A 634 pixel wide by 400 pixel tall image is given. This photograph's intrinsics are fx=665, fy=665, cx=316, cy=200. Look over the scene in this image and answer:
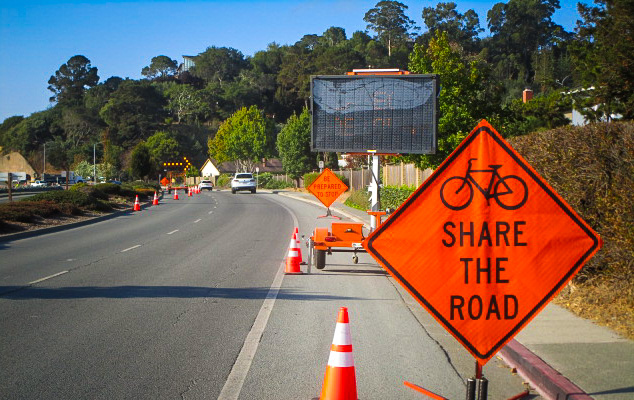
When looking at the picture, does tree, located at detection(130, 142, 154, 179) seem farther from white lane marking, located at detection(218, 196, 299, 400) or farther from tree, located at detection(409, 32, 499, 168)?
white lane marking, located at detection(218, 196, 299, 400)

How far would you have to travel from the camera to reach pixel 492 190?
493cm

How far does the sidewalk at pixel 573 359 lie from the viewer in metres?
5.53

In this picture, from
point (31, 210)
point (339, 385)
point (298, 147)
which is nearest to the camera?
point (339, 385)

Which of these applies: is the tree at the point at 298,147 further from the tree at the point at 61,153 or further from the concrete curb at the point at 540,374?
the concrete curb at the point at 540,374

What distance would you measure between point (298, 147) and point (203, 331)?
2577 inches

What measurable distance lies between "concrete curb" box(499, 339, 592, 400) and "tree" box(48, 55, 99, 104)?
150 metres

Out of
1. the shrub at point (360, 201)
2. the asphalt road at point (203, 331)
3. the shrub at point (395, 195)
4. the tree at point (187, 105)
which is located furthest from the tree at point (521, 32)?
the asphalt road at point (203, 331)

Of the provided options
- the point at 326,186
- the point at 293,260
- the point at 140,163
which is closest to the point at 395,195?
the point at 326,186

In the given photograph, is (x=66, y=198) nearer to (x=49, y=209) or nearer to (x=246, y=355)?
(x=49, y=209)

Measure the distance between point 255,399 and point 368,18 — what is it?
12914 cm

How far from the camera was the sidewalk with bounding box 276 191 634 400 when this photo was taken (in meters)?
5.53

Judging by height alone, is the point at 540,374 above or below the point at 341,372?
below

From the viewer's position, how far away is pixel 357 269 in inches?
553

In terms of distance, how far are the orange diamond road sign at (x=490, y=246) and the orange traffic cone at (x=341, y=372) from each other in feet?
2.48
